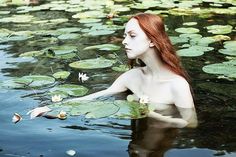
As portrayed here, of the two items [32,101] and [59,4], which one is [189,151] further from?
[59,4]

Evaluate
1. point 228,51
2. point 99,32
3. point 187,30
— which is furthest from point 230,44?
point 99,32

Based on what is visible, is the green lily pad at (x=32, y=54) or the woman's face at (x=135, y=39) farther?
the green lily pad at (x=32, y=54)

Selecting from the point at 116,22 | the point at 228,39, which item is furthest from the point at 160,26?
the point at 116,22

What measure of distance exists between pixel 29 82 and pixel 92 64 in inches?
30.6

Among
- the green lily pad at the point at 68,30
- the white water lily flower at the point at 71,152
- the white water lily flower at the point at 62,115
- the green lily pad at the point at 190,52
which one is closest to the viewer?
the white water lily flower at the point at 71,152

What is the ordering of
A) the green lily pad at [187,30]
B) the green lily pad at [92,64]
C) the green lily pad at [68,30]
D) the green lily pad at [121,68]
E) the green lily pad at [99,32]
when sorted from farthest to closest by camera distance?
1. the green lily pad at [68,30]
2. the green lily pad at [99,32]
3. the green lily pad at [187,30]
4. the green lily pad at [92,64]
5. the green lily pad at [121,68]

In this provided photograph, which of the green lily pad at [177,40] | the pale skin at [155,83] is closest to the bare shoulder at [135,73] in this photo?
the pale skin at [155,83]

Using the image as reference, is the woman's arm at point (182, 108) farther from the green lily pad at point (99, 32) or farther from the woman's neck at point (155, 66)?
the green lily pad at point (99, 32)

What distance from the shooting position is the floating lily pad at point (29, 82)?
3797mm

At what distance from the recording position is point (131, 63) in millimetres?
3486

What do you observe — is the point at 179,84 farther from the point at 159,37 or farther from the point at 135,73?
the point at 135,73

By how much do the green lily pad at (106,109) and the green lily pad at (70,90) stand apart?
1.25 ft

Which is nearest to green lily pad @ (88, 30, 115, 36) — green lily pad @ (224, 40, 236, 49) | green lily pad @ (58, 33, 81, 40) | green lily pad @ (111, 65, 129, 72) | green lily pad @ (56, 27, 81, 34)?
green lily pad @ (58, 33, 81, 40)

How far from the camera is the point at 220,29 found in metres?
5.68
